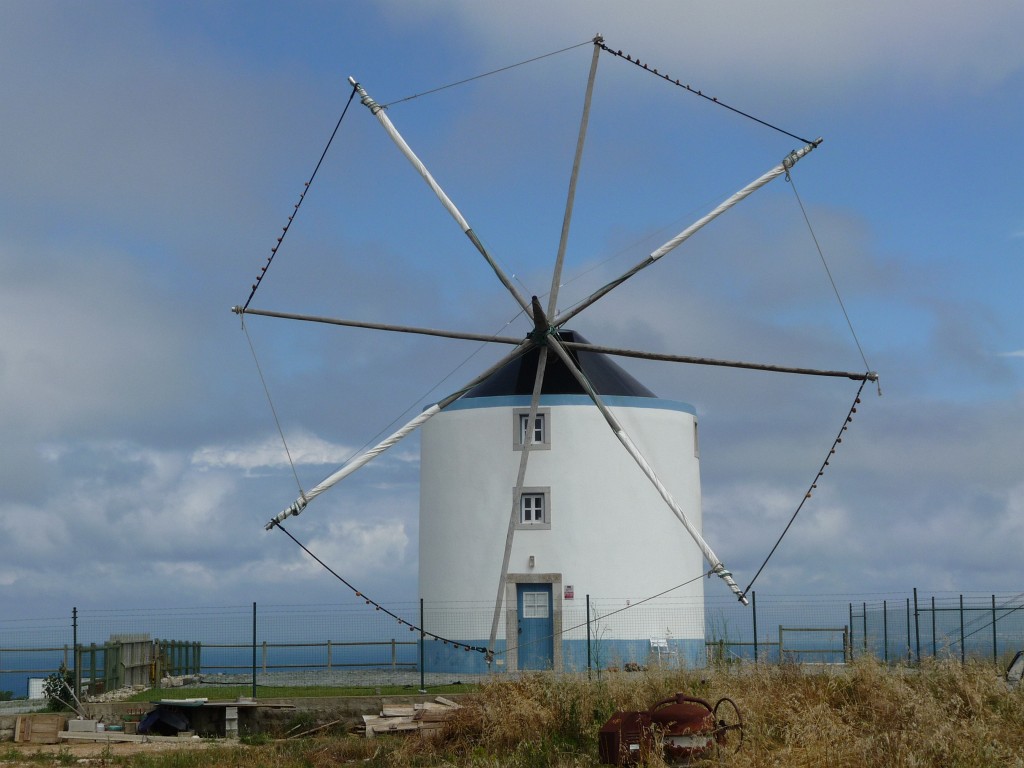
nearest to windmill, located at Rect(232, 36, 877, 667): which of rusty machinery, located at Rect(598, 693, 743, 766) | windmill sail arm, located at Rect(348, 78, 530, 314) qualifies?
windmill sail arm, located at Rect(348, 78, 530, 314)

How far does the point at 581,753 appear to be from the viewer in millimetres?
16703

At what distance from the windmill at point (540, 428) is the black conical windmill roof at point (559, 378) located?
0.11 ft

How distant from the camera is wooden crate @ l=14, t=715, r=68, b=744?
2259 cm

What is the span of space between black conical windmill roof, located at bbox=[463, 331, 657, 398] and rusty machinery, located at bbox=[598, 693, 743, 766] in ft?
51.6

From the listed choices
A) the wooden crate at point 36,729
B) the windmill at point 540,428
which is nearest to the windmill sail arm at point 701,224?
the windmill at point 540,428

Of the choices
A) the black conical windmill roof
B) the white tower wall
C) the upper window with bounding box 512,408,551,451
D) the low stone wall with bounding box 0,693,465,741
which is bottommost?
the low stone wall with bounding box 0,693,465,741

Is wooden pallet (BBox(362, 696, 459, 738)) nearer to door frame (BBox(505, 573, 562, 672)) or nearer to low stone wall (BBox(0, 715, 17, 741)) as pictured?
low stone wall (BBox(0, 715, 17, 741))

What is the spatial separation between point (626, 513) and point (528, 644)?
3786 mm

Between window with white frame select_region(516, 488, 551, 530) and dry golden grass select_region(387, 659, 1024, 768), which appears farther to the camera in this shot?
window with white frame select_region(516, 488, 551, 530)

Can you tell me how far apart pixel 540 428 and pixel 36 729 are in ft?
43.2

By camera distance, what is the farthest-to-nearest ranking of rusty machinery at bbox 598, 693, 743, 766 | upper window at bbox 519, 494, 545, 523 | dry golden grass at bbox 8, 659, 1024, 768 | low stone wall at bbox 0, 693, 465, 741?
upper window at bbox 519, 494, 545, 523 < low stone wall at bbox 0, 693, 465, 741 < rusty machinery at bbox 598, 693, 743, 766 < dry golden grass at bbox 8, 659, 1024, 768

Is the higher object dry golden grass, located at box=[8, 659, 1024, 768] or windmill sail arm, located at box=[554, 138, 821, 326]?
windmill sail arm, located at box=[554, 138, 821, 326]

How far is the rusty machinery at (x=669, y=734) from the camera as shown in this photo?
15.1 meters

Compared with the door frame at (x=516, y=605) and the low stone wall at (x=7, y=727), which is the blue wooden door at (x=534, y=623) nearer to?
the door frame at (x=516, y=605)
